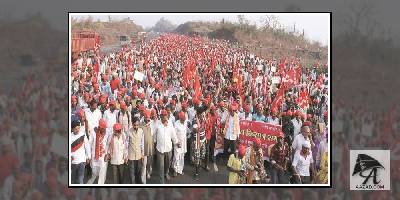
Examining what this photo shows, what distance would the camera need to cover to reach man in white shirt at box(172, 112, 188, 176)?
18.9 feet

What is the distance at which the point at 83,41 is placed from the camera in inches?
225

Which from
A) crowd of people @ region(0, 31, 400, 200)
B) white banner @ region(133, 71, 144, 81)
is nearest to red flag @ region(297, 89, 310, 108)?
crowd of people @ region(0, 31, 400, 200)

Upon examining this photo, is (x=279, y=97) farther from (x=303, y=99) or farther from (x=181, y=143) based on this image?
(x=181, y=143)

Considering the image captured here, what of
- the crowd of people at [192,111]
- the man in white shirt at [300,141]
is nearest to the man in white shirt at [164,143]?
the crowd of people at [192,111]

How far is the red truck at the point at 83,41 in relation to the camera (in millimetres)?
5695

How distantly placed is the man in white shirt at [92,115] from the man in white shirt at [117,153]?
0.67 feet

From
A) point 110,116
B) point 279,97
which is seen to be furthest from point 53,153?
point 279,97

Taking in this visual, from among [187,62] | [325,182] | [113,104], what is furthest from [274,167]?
[113,104]

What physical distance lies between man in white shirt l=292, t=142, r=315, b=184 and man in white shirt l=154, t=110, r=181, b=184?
125 cm

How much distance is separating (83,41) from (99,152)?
3.84 ft

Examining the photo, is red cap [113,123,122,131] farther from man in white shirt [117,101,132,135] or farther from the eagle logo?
the eagle logo

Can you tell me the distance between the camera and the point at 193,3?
569 centimetres

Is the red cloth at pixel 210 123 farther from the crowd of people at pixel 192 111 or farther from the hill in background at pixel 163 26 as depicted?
the hill in background at pixel 163 26

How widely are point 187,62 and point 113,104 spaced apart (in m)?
0.90
